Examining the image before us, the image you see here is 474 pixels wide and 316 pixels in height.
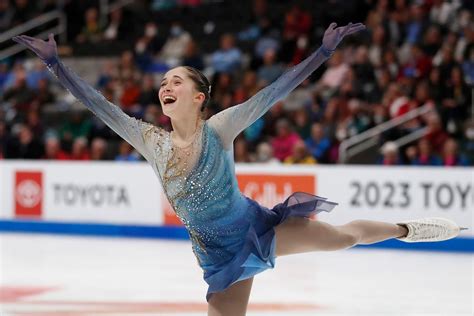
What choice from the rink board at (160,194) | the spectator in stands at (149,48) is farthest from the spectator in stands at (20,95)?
the rink board at (160,194)

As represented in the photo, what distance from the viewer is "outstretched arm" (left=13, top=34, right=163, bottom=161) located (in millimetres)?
4199

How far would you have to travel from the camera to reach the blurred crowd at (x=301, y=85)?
34.6 feet

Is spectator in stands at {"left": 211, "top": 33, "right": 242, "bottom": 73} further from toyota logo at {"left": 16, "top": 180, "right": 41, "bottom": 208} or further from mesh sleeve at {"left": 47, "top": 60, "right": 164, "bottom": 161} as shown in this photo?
mesh sleeve at {"left": 47, "top": 60, "right": 164, "bottom": 161}

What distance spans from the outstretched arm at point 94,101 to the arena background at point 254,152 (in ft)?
5.83

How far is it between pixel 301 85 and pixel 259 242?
8579 millimetres

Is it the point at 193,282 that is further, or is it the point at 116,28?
the point at 116,28

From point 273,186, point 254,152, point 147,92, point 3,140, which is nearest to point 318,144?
point 254,152

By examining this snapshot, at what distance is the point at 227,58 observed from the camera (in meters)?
12.9

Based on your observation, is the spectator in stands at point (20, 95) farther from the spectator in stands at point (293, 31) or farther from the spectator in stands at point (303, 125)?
the spectator in stands at point (303, 125)

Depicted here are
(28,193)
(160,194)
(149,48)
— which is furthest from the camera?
(149,48)

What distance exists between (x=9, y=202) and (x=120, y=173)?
5.24ft

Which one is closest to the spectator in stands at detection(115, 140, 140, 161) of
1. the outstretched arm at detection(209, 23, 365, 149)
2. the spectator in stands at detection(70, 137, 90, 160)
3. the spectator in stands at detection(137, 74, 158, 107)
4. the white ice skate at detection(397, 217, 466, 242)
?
the spectator in stands at detection(70, 137, 90, 160)

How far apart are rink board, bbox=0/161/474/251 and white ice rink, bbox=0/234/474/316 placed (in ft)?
1.62

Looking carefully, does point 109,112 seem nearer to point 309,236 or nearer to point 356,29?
point 309,236
